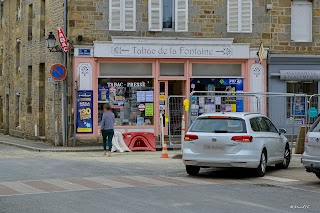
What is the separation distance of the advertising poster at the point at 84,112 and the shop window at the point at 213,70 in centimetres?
427

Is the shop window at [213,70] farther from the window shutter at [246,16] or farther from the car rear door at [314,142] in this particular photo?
the car rear door at [314,142]

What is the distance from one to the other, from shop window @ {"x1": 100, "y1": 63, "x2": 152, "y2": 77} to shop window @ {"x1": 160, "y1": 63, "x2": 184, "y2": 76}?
521 millimetres

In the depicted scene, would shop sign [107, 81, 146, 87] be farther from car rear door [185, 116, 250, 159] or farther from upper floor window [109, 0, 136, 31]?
car rear door [185, 116, 250, 159]

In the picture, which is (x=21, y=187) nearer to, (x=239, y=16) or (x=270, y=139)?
(x=270, y=139)

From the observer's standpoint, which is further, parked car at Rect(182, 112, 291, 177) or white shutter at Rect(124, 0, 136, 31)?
white shutter at Rect(124, 0, 136, 31)

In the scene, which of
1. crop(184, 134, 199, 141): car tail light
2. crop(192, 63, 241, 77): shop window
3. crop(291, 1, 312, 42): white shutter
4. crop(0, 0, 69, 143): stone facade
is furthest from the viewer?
crop(0, 0, 69, 143): stone facade

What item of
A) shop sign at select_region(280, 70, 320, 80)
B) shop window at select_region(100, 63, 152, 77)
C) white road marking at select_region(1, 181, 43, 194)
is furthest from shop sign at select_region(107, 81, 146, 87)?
white road marking at select_region(1, 181, 43, 194)

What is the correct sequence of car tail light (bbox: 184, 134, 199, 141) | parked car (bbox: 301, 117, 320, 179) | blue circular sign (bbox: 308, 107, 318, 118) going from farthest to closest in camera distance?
blue circular sign (bbox: 308, 107, 318, 118) → car tail light (bbox: 184, 134, 199, 141) → parked car (bbox: 301, 117, 320, 179)

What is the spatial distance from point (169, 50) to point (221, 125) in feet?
33.8

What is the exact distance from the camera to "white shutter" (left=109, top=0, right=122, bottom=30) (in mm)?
23859

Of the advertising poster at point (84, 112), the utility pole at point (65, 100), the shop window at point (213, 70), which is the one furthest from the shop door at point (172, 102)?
the utility pole at point (65, 100)

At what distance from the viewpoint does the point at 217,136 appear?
13.8m

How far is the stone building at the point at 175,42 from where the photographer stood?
23641mm

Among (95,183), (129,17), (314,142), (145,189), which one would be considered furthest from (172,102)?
(145,189)
